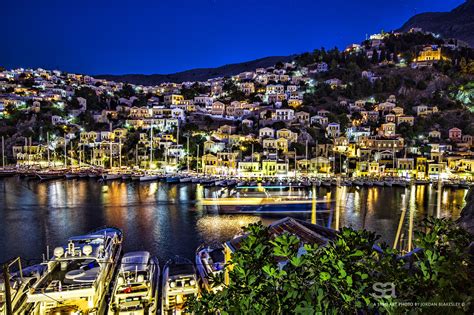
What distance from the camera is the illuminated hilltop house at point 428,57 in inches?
2621

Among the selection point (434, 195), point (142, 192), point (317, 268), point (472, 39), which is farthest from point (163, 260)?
point (472, 39)

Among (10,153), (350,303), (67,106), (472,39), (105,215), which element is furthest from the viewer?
(472,39)

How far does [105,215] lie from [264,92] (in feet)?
153

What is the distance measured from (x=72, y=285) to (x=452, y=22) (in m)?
152

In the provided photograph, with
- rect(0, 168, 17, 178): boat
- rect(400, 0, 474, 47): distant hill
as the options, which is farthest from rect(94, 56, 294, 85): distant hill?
rect(0, 168, 17, 178): boat

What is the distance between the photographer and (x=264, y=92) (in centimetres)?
6300

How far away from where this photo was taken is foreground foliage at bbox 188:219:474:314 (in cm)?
230

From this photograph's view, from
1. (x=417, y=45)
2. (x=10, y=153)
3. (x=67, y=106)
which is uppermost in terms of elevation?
(x=417, y=45)

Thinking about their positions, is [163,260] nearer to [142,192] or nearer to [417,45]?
[142,192]

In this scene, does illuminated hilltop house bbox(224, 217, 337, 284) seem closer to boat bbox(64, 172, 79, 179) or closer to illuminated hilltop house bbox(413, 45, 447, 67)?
boat bbox(64, 172, 79, 179)

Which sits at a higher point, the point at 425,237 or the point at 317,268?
the point at 425,237

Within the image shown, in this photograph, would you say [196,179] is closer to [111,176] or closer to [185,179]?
[185,179]

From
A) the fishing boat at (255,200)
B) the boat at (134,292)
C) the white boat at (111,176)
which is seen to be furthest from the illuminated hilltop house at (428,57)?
the boat at (134,292)

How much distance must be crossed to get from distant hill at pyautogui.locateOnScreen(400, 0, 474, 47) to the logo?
12555 cm
